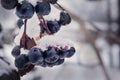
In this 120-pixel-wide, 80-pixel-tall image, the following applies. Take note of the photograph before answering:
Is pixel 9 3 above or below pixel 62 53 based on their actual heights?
above

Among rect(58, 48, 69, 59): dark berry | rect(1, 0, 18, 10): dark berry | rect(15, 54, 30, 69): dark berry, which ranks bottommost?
rect(58, 48, 69, 59): dark berry

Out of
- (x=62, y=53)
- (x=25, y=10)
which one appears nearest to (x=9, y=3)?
(x=25, y=10)

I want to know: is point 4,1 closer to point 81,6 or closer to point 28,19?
point 28,19

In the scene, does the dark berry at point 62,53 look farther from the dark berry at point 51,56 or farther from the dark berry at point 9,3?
the dark berry at point 9,3

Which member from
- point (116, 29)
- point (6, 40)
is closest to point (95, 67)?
point (116, 29)

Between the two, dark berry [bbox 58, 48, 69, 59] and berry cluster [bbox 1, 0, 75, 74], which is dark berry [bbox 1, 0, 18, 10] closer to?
berry cluster [bbox 1, 0, 75, 74]

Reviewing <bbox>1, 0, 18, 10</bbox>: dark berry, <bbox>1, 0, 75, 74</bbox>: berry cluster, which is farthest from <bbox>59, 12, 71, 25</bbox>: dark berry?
<bbox>1, 0, 18, 10</bbox>: dark berry

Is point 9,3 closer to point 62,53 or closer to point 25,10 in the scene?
point 25,10
